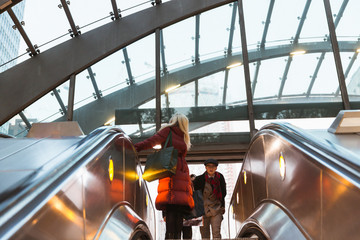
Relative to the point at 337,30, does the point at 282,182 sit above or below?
below

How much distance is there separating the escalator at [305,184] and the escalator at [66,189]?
1190mm

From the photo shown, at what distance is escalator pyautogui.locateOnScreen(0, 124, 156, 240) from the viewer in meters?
1.52

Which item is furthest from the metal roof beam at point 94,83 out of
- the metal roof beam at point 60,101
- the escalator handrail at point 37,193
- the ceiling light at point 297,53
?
the escalator handrail at point 37,193

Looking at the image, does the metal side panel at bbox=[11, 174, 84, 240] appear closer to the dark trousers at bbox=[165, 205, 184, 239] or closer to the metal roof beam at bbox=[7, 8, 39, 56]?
the dark trousers at bbox=[165, 205, 184, 239]

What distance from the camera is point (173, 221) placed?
4336 millimetres

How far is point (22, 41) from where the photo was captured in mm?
10328

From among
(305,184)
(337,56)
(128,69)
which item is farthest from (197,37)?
(305,184)

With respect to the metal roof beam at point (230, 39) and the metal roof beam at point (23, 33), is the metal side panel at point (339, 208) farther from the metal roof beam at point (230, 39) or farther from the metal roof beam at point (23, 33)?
the metal roof beam at point (23, 33)

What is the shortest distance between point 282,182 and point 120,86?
7.56 metres

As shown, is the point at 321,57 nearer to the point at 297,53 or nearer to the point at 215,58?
the point at 297,53

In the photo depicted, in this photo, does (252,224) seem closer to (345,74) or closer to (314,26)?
(345,74)

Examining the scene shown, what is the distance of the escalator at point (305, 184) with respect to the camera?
2.05 meters

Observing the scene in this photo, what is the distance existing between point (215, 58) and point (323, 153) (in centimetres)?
828

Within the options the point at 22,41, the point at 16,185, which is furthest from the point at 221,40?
the point at 16,185
